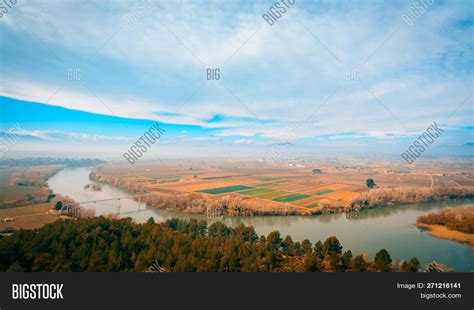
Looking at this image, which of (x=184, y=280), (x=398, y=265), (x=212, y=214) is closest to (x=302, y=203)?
(x=212, y=214)

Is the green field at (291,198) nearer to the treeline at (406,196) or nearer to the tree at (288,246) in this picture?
the treeline at (406,196)

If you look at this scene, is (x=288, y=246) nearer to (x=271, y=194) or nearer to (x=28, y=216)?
(x=271, y=194)

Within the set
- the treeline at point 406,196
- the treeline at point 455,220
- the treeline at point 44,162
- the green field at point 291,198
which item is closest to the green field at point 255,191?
the green field at point 291,198

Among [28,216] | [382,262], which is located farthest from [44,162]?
[382,262]

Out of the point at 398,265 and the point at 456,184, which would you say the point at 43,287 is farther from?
the point at 456,184

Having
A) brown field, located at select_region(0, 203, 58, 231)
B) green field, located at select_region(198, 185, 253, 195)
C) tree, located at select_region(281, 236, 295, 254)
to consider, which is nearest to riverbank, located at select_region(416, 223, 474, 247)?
tree, located at select_region(281, 236, 295, 254)

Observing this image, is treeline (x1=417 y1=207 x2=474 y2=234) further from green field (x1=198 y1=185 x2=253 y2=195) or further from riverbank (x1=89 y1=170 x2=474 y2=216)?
green field (x1=198 y1=185 x2=253 y2=195)
